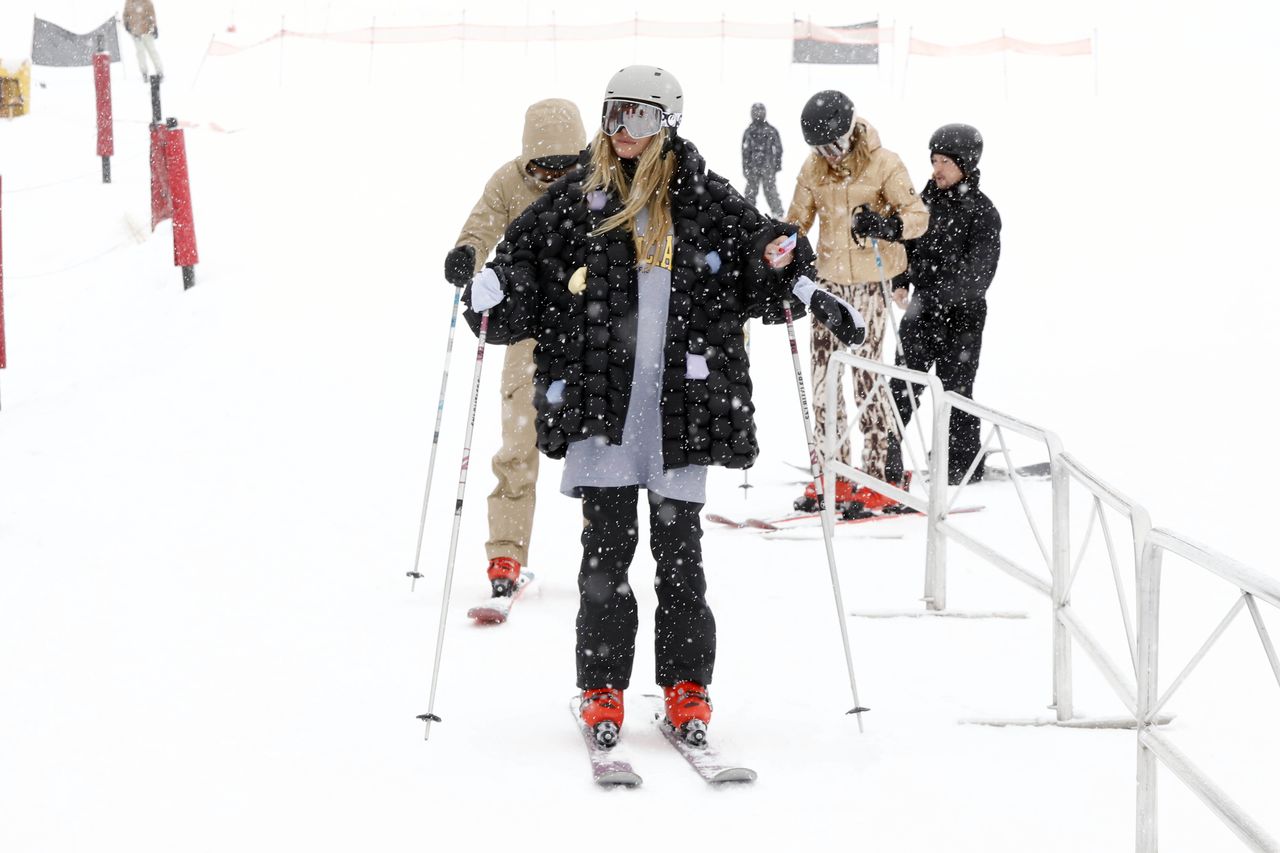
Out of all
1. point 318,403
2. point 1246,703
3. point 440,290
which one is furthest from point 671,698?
point 440,290

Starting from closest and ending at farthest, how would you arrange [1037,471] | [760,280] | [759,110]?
[760,280] → [1037,471] → [759,110]

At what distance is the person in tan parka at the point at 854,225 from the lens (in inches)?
298

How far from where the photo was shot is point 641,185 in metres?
4.21

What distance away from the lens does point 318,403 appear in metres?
10.3

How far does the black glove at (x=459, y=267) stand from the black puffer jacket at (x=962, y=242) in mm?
4036

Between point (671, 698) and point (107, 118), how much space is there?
1379 centimetres

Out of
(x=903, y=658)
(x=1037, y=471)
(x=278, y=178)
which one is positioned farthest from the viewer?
(x=278, y=178)

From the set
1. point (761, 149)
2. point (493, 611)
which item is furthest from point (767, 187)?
point (493, 611)

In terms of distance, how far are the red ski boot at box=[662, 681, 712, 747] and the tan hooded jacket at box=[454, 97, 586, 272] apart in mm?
2422

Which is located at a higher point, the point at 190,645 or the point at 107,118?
the point at 107,118

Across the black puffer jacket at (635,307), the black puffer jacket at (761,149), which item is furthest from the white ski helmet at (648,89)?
the black puffer jacket at (761,149)

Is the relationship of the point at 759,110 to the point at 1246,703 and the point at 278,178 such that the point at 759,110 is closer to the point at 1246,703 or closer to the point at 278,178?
the point at 278,178

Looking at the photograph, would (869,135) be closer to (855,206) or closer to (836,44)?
(855,206)

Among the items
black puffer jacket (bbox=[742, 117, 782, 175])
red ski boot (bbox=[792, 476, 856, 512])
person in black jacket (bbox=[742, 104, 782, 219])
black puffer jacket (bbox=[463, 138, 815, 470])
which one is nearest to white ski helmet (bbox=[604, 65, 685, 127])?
black puffer jacket (bbox=[463, 138, 815, 470])
